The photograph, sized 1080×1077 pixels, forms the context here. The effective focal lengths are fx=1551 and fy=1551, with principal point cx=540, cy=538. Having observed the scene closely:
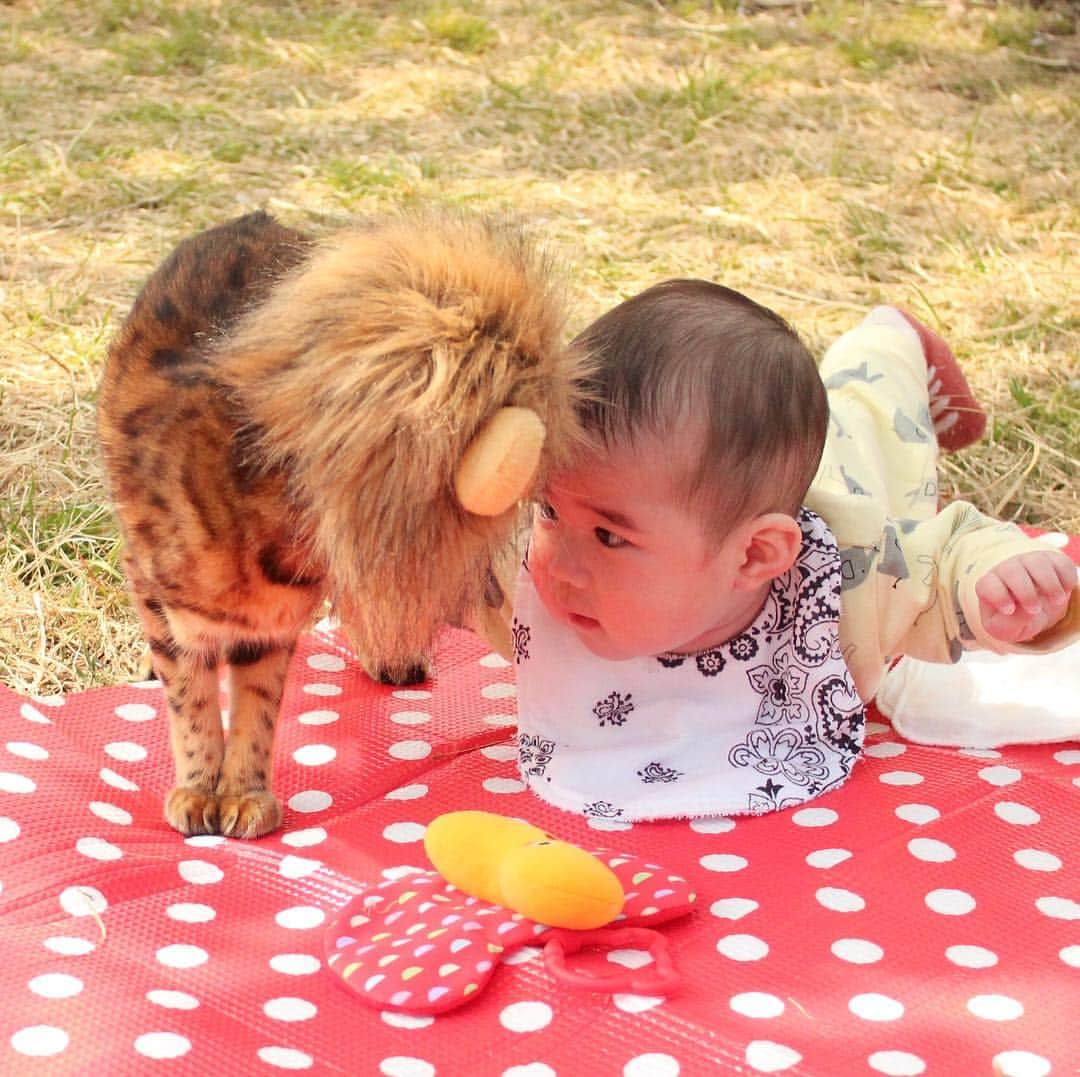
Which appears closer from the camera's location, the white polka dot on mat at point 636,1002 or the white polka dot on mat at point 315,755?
the white polka dot on mat at point 636,1002

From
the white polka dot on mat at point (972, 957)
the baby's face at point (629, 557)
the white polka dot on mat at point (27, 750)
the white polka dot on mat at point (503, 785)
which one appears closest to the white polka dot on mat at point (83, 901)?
the white polka dot on mat at point (27, 750)

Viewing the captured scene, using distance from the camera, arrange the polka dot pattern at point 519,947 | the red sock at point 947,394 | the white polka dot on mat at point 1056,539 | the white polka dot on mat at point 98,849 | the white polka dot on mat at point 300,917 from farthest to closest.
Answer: the red sock at point 947,394 < the white polka dot on mat at point 1056,539 < the white polka dot on mat at point 98,849 < the white polka dot on mat at point 300,917 < the polka dot pattern at point 519,947

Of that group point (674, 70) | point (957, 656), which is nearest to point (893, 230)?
point (674, 70)

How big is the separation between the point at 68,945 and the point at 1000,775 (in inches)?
47.6

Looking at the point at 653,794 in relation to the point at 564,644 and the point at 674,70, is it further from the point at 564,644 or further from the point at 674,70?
the point at 674,70

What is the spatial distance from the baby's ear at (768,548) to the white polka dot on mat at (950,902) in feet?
1.45

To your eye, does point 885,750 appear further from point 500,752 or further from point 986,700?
point 500,752

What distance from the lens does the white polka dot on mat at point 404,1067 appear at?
4.87 feet

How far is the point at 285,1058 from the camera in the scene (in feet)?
4.92

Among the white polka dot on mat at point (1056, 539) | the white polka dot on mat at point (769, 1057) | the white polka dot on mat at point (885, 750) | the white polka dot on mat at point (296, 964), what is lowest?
the white polka dot on mat at point (296, 964)

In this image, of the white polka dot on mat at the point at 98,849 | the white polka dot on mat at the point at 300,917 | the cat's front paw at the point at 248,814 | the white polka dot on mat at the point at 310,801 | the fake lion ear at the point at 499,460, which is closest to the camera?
the fake lion ear at the point at 499,460

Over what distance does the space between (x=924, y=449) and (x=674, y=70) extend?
3.73 meters

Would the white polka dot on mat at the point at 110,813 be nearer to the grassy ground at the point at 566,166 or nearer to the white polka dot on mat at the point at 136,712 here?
the white polka dot on mat at the point at 136,712

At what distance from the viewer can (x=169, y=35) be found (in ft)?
19.7
